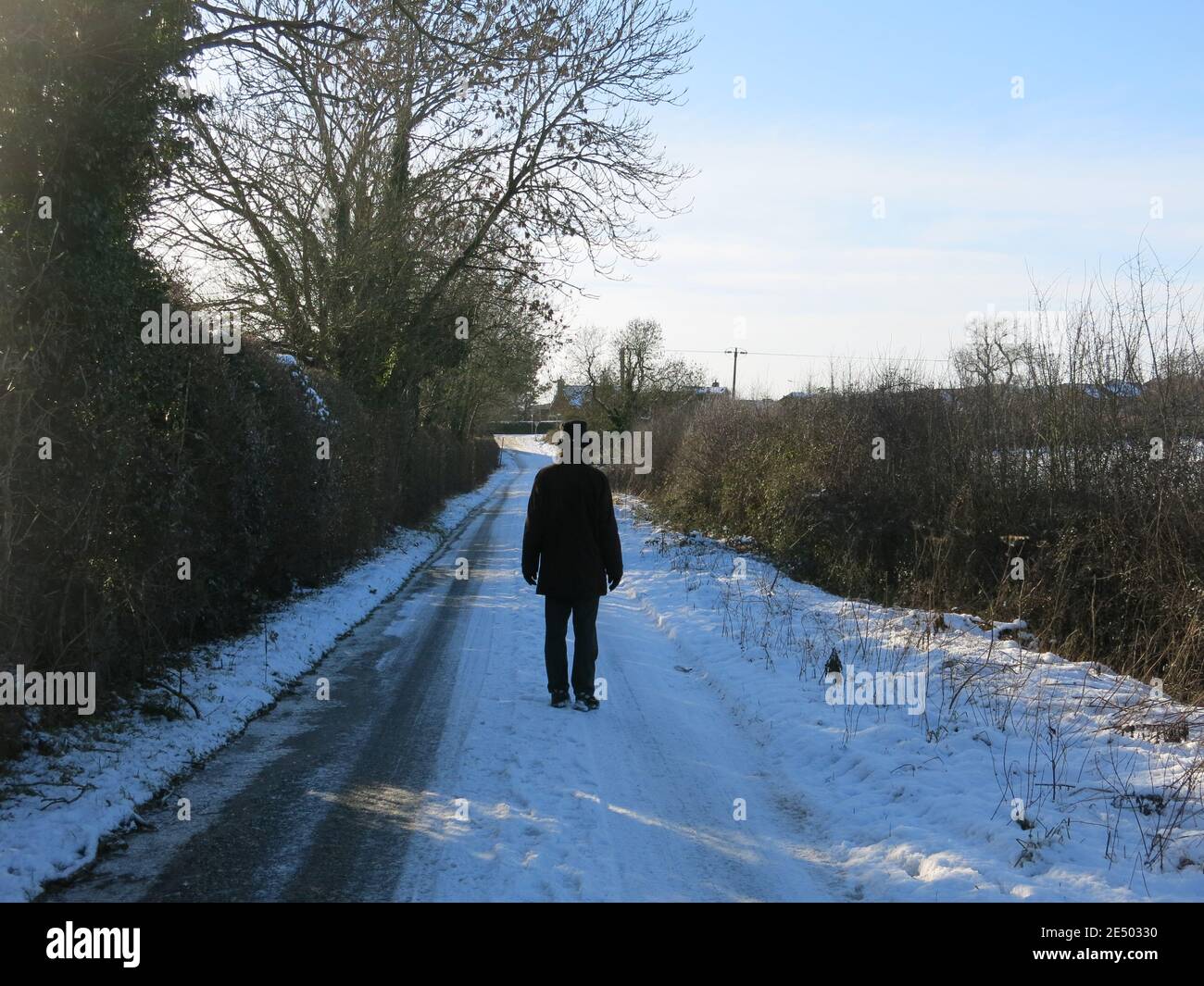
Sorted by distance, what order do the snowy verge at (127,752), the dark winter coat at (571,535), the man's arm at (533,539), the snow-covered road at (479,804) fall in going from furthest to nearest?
1. the man's arm at (533,539)
2. the dark winter coat at (571,535)
3. the snowy verge at (127,752)
4. the snow-covered road at (479,804)

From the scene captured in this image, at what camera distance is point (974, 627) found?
909cm

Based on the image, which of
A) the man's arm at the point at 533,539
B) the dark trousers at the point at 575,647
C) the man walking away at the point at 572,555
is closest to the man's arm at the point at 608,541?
the man walking away at the point at 572,555

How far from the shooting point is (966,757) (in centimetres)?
555

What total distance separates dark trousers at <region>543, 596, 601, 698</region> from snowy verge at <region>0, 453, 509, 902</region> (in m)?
2.30

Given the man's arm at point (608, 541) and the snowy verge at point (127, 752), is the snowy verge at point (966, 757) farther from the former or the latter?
the snowy verge at point (127, 752)

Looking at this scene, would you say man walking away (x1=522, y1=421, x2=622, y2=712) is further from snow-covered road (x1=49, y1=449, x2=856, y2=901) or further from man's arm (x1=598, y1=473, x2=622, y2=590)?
snow-covered road (x1=49, y1=449, x2=856, y2=901)

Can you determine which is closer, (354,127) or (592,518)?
(592,518)

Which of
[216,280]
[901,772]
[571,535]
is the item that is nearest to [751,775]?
[901,772]

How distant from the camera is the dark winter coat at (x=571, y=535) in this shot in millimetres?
6949

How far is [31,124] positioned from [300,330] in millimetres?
12195
